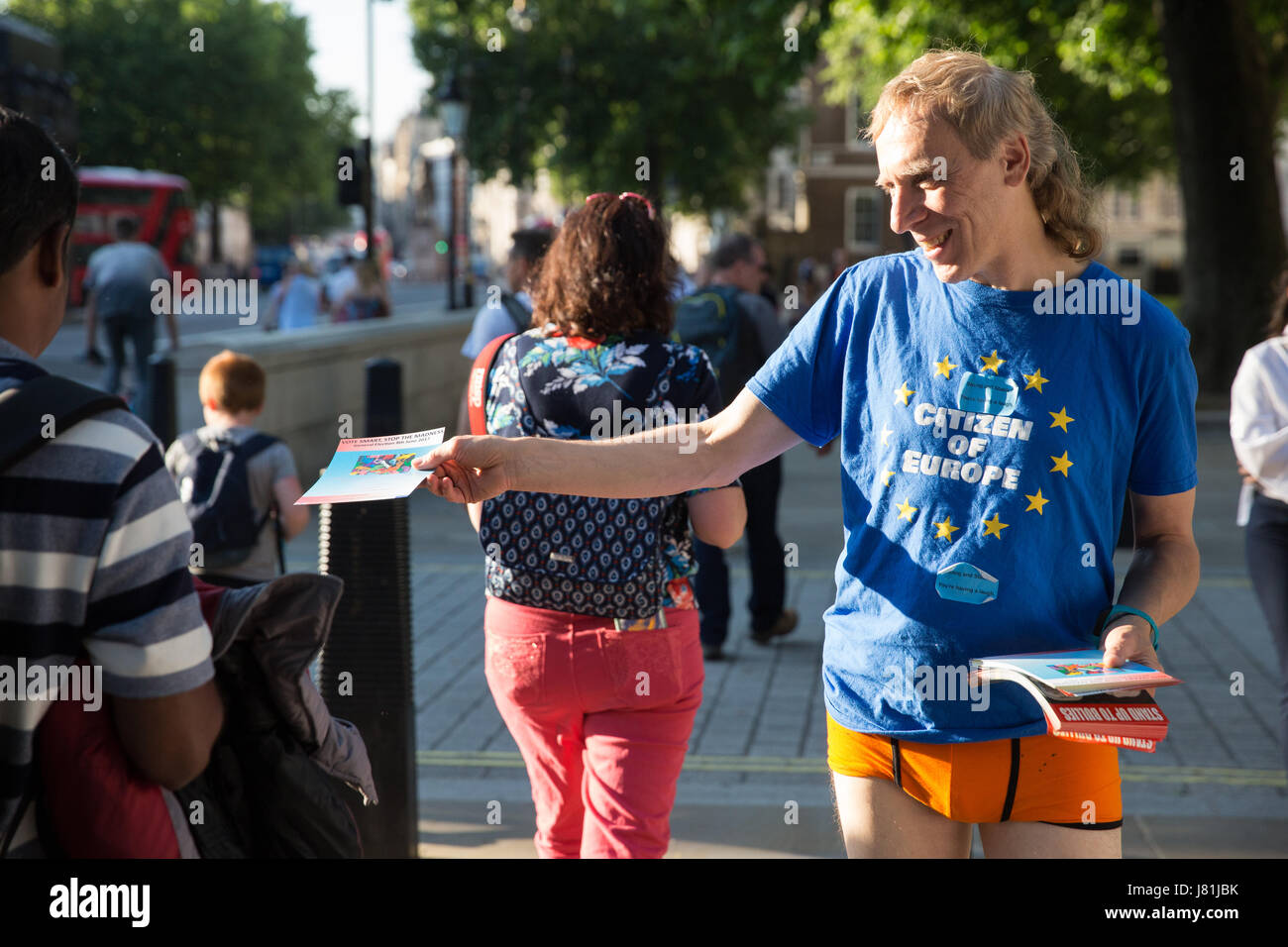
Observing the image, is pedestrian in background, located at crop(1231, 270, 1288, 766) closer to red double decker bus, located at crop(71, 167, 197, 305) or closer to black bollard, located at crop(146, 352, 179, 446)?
black bollard, located at crop(146, 352, 179, 446)

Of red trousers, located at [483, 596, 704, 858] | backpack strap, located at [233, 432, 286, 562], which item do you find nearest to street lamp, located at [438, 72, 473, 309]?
backpack strap, located at [233, 432, 286, 562]

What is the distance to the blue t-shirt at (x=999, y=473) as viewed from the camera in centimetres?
213

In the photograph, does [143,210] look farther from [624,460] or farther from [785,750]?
[624,460]

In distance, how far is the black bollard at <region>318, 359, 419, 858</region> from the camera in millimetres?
3873

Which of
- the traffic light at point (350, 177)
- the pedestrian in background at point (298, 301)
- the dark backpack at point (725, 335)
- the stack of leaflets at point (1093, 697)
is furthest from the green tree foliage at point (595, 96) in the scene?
the stack of leaflets at point (1093, 697)

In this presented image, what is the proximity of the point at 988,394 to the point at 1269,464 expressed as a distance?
1.99 meters

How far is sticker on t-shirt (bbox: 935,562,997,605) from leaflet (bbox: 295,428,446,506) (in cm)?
80

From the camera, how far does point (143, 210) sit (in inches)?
1326

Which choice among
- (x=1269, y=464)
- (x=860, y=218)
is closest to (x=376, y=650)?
(x=1269, y=464)

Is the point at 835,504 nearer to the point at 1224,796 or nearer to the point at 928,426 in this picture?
the point at 1224,796

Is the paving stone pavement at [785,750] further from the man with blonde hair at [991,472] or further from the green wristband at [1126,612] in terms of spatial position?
the green wristband at [1126,612]

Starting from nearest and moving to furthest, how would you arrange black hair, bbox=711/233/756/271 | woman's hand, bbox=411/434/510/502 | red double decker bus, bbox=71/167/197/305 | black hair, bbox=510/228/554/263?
woman's hand, bbox=411/434/510/502, black hair, bbox=510/228/554/263, black hair, bbox=711/233/756/271, red double decker bus, bbox=71/167/197/305

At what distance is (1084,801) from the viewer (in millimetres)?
2193
